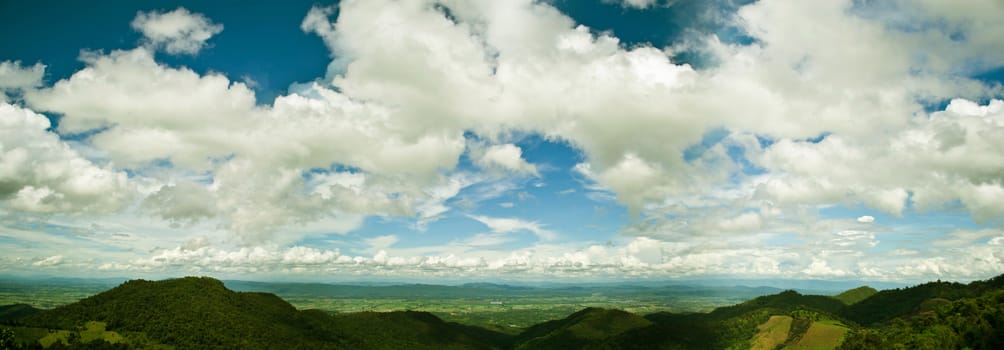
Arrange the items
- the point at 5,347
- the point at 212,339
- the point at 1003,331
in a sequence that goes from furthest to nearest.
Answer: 1. the point at 212,339
2. the point at 1003,331
3. the point at 5,347

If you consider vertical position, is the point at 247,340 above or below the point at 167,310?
below

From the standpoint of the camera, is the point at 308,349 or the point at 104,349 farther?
the point at 308,349

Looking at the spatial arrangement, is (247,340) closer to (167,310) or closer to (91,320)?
(167,310)

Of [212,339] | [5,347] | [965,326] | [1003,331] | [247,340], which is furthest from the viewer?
[247,340]

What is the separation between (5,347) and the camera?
12350 cm

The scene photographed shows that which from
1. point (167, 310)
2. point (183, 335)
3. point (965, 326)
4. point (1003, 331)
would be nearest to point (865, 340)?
point (965, 326)

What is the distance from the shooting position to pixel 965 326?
156m

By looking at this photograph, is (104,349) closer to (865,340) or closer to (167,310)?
(167,310)

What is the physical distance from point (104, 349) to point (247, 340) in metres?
46.7

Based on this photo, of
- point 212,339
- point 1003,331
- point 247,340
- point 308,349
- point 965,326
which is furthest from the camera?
point 308,349

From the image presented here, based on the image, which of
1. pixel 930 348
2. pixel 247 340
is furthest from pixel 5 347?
pixel 930 348

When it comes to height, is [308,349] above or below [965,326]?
below

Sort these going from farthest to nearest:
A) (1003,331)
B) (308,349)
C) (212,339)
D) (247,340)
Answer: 1. (308,349)
2. (247,340)
3. (212,339)
4. (1003,331)

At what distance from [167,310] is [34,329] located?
39290mm
